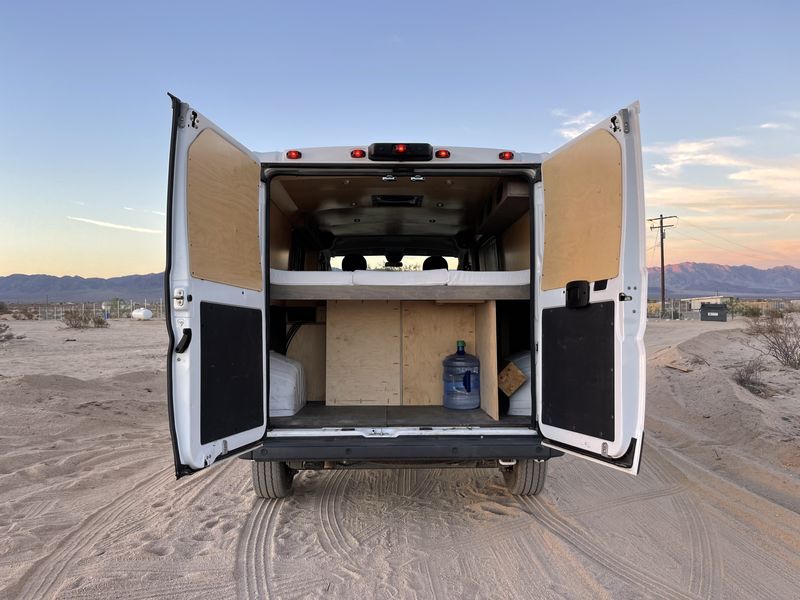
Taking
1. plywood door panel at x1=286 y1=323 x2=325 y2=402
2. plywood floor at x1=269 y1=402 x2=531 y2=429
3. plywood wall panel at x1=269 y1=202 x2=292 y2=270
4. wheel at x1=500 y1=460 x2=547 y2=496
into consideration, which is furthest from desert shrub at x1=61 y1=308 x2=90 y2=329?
wheel at x1=500 y1=460 x2=547 y2=496

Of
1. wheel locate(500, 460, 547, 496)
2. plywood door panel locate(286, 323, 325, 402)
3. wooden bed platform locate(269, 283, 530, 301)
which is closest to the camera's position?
wooden bed platform locate(269, 283, 530, 301)

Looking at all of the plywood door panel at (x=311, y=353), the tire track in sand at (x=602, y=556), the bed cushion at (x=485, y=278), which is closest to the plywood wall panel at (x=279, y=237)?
the plywood door panel at (x=311, y=353)

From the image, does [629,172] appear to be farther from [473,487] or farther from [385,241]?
[385,241]

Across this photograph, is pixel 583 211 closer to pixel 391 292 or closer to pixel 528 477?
pixel 391 292

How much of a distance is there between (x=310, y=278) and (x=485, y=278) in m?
1.31

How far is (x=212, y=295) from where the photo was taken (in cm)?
308

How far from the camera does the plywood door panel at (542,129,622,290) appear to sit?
9.87 ft

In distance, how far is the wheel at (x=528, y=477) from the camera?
13.4 ft

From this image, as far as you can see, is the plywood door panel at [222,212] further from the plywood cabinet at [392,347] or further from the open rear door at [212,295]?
the plywood cabinet at [392,347]

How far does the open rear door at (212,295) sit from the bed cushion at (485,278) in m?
1.41

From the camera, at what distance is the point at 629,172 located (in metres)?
2.93

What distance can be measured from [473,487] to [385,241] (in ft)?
10.7

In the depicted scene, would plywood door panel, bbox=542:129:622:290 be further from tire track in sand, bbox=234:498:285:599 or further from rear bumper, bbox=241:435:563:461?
tire track in sand, bbox=234:498:285:599

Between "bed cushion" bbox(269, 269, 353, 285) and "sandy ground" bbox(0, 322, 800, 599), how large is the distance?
67.4 inches
